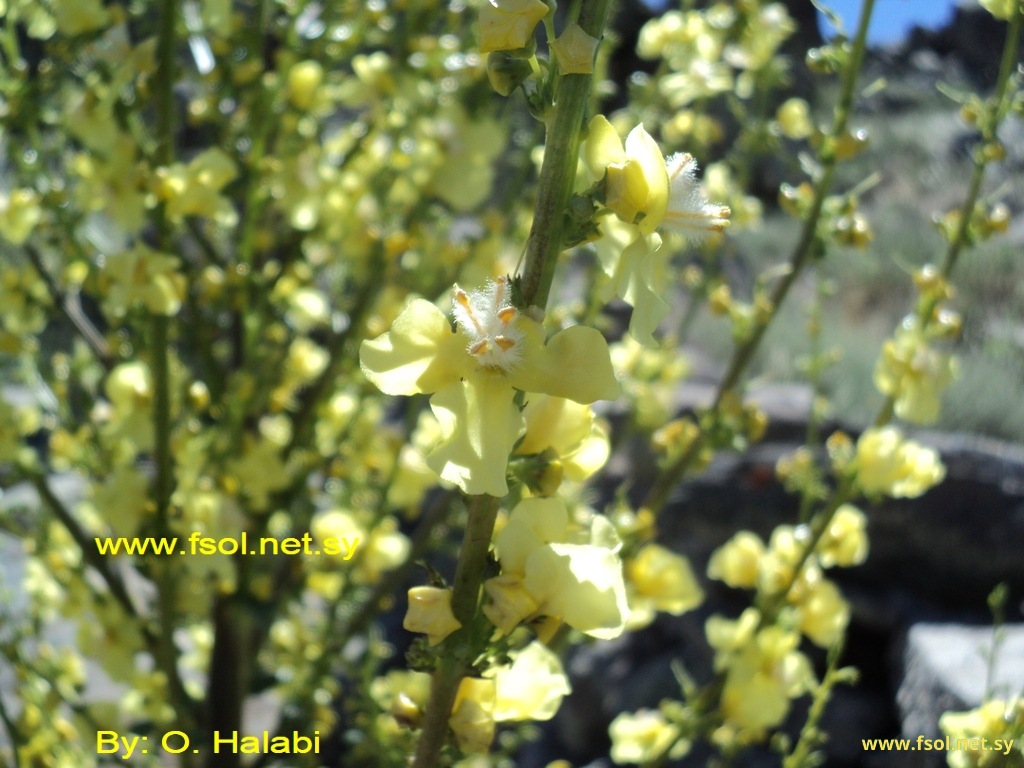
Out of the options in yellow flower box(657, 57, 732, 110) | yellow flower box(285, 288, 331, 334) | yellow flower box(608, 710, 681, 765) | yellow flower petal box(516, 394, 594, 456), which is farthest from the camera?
yellow flower box(657, 57, 732, 110)

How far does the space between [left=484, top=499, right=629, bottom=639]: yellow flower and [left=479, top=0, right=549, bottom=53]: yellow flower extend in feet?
0.95

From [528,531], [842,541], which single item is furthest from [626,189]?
[842,541]

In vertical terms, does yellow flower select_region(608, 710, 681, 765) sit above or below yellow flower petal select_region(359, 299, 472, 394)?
below

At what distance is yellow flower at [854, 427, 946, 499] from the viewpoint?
0.98 meters

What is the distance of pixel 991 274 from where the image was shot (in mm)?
4453

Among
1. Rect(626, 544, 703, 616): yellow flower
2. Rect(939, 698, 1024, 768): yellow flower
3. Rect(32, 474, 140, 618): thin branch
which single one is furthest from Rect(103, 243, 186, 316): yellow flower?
Rect(939, 698, 1024, 768): yellow flower

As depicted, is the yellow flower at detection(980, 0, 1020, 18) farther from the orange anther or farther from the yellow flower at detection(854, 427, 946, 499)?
the orange anther

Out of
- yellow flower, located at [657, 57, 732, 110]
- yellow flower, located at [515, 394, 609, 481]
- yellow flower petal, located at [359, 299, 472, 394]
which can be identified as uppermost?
yellow flower petal, located at [359, 299, 472, 394]

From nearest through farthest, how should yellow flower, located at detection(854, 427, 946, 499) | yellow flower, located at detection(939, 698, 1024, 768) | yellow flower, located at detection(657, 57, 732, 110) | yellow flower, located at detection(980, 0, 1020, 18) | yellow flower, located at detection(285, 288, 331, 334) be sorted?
1. yellow flower, located at detection(939, 698, 1024, 768)
2. yellow flower, located at detection(980, 0, 1020, 18)
3. yellow flower, located at detection(854, 427, 946, 499)
4. yellow flower, located at detection(285, 288, 331, 334)
5. yellow flower, located at detection(657, 57, 732, 110)

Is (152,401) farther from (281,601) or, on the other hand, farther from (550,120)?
(550,120)

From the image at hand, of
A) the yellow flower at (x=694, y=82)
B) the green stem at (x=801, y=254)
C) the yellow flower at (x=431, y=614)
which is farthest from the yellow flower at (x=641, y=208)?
the yellow flower at (x=694, y=82)

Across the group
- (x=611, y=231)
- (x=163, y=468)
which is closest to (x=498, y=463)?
(x=611, y=231)

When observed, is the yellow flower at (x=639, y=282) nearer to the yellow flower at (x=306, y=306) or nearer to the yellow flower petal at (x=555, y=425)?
the yellow flower petal at (x=555, y=425)

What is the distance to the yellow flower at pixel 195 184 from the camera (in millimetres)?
920
